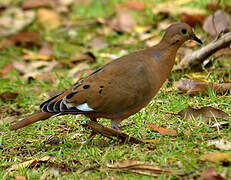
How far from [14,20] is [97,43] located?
6.47ft

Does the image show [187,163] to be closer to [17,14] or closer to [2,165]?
[2,165]

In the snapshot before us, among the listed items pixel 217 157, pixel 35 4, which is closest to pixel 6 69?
pixel 35 4

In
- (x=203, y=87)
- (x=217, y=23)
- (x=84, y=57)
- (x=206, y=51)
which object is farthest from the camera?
(x=84, y=57)

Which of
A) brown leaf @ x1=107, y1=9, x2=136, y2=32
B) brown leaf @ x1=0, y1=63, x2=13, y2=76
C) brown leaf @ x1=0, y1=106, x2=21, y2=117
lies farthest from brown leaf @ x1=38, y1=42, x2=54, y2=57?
brown leaf @ x1=0, y1=106, x2=21, y2=117

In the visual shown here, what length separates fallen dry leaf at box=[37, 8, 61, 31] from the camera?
795 centimetres

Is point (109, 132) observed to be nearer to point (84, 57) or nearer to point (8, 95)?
point (8, 95)

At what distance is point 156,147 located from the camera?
3584 millimetres

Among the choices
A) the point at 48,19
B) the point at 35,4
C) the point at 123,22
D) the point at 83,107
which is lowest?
the point at 48,19

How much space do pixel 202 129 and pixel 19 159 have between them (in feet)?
5.01

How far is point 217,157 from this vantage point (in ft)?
10.4

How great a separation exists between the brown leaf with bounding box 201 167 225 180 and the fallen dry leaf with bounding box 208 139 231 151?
42cm

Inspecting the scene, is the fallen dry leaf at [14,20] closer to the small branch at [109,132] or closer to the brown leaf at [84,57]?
the brown leaf at [84,57]

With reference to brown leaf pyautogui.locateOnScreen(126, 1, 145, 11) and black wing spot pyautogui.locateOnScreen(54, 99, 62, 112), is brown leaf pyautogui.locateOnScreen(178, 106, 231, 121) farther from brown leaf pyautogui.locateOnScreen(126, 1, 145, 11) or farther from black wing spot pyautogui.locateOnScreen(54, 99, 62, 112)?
brown leaf pyautogui.locateOnScreen(126, 1, 145, 11)

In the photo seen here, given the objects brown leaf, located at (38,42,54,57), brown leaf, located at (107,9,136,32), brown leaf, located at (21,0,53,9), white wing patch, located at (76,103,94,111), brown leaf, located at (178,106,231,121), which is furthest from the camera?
brown leaf, located at (21,0,53,9)
